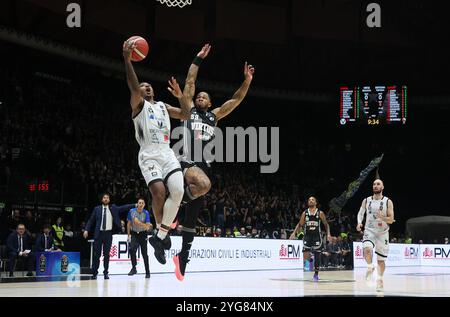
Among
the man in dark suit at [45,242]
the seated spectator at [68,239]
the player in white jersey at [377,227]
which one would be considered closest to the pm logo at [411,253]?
the seated spectator at [68,239]

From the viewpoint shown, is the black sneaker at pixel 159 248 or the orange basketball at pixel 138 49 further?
the black sneaker at pixel 159 248

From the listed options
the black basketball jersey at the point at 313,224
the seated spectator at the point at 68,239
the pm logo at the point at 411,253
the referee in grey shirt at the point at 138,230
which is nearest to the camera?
the referee in grey shirt at the point at 138,230

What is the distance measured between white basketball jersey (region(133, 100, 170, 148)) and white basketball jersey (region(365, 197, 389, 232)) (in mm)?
6054

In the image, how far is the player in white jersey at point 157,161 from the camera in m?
8.99

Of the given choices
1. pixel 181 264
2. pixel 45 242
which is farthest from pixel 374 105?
pixel 181 264

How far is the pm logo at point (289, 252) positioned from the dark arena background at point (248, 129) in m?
0.08

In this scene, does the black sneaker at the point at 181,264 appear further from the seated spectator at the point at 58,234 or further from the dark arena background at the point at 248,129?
the seated spectator at the point at 58,234

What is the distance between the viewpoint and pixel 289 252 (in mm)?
24656

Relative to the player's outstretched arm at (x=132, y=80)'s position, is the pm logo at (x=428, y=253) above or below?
below

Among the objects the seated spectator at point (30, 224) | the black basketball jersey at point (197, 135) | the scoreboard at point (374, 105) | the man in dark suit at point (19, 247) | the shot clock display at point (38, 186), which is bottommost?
the man in dark suit at point (19, 247)

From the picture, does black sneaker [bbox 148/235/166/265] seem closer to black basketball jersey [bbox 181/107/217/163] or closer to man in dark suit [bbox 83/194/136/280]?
black basketball jersey [bbox 181/107/217/163]

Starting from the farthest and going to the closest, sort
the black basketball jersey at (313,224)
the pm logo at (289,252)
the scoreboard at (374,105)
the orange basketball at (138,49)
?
the scoreboard at (374,105) < the pm logo at (289,252) < the black basketball jersey at (313,224) < the orange basketball at (138,49)

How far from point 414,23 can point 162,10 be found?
47.8ft

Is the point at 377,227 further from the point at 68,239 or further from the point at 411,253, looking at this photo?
the point at 411,253
